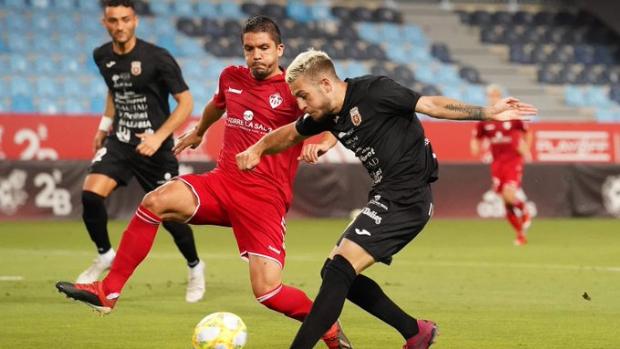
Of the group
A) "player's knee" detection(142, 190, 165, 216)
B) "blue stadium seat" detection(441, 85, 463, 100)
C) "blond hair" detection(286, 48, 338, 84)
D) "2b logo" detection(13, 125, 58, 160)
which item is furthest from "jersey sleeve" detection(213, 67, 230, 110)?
"blue stadium seat" detection(441, 85, 463, 100)

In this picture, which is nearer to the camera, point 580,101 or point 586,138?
point 586,138

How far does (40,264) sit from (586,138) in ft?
51.9

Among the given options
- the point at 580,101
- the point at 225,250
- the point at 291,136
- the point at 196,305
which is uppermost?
the point at 291,136

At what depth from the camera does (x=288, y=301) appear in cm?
771

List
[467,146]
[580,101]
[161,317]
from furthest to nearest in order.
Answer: [580,101]
[467,146]
[161,317]

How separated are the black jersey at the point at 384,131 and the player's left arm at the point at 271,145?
0.09 m

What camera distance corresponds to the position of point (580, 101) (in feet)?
103

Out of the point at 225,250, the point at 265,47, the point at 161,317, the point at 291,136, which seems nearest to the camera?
the point at 291,136

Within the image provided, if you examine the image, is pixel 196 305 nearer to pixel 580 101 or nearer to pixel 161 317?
pixel 161 317

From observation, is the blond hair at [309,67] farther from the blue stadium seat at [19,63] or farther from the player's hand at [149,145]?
the blue stadium seat at [19,63]

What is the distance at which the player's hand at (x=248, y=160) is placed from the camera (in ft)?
23.9

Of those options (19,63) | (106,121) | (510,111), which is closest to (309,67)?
(510,111)

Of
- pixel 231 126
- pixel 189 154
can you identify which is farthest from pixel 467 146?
pixel 231 126

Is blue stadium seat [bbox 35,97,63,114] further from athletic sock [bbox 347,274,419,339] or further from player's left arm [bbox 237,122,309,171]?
athletic sock [bbox 347,274,419,339]
